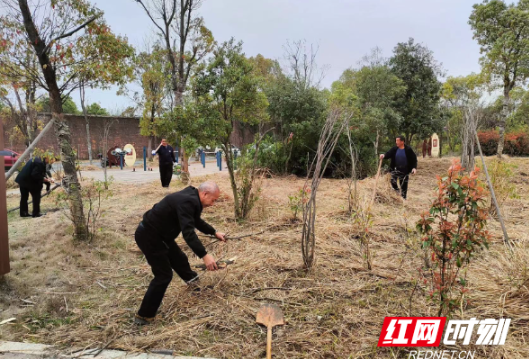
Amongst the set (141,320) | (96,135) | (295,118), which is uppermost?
(96,135)

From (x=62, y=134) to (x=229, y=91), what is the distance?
270cm

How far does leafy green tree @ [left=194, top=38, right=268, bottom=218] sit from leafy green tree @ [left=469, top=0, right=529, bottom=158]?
13334mm

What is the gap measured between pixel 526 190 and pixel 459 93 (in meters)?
19.2

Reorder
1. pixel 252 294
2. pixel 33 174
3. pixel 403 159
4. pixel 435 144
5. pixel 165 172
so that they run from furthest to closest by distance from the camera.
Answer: pixel 435 144 < pixel 165 172 < pixel 403 159 < pixel 33 174 < pixel 252 294

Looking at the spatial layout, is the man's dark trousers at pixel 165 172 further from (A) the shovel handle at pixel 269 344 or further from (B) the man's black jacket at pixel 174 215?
(A) the shovel handle at pixel 269 344

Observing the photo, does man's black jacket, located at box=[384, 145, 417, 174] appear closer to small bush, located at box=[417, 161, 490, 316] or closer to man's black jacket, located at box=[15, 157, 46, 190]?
small bush, located at box=[417, 161, 490, 316]

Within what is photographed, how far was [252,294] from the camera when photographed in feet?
10.1

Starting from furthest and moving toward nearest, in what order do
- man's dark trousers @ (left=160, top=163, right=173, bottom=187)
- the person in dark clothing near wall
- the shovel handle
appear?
man's dark trousers @ (left=160, top=163, right=173, bottom=187) → the person in dark clothing near wall → the shovel handle

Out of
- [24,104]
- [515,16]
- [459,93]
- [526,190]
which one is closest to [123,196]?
[24,104]

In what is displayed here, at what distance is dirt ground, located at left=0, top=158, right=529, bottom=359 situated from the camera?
2.39 metres

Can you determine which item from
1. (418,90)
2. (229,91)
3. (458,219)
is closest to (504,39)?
(418,90)

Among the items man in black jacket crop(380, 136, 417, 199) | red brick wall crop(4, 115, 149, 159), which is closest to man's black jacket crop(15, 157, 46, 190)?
man in black jacket crop(380, 136, 417, 199)

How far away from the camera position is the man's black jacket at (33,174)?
5.87 meters

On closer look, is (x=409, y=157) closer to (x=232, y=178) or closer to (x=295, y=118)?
(x=232, y=178)
